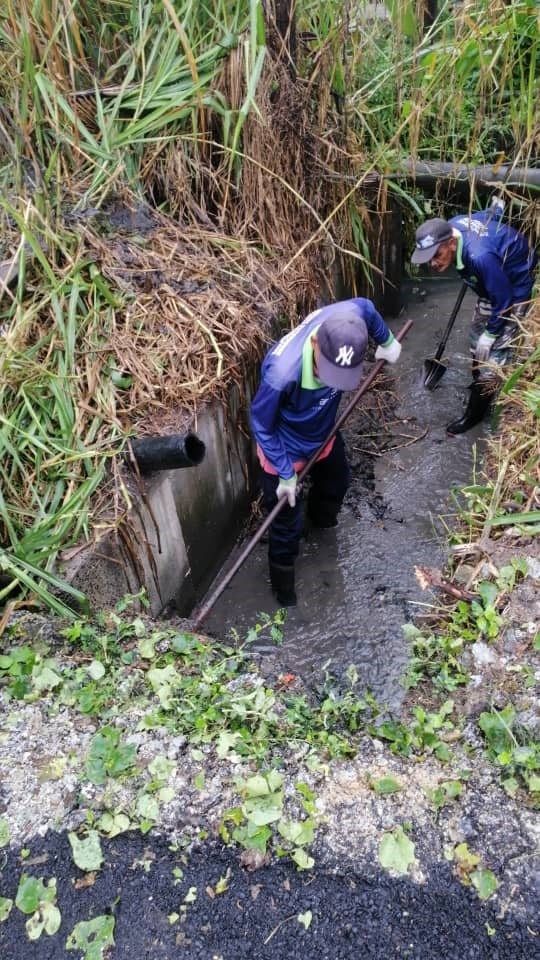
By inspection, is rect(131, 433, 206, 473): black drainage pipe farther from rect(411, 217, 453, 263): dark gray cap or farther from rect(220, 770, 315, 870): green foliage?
rect(411, 217, 453, 263): dark gray cap

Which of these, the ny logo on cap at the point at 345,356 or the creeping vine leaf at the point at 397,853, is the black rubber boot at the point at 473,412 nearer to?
the ny logo on cap at the point at 345,356

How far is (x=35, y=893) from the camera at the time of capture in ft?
5.85

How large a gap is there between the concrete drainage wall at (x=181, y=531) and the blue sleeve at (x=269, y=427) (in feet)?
1.17

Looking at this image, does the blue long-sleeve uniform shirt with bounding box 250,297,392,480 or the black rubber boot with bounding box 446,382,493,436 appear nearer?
the blue long-sleeve uniform shirt with bounding box 250,297,392,480

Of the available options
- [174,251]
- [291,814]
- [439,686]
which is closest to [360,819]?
[291,814]

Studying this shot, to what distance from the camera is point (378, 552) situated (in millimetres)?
4188

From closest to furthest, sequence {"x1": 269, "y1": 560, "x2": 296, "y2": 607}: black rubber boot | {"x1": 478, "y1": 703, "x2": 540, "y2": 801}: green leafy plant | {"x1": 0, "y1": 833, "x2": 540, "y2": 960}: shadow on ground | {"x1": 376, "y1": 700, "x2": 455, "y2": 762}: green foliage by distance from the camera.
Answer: {"x1": 0, "y1": 833, "x2": 540, "y2": 960}: shadow on ground, {"x1": 478, "y1": 703, "x2": 540, "y2": 801}: green leafy plant, {"x1": 376, "y1": 700, "x2": 455, "y2": 762}: green foliage, {"x1": 269, "y1": 560, "x2": 296, "y2": 607}: black rubber boot

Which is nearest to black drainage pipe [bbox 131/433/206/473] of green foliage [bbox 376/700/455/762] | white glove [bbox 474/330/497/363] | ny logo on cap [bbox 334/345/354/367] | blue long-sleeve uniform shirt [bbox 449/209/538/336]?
ny logo on cap [bbox 334/345/354/367]

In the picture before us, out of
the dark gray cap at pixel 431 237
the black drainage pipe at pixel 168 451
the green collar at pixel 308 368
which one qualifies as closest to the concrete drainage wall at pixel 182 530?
the black drainage pipe at pixel 168 451

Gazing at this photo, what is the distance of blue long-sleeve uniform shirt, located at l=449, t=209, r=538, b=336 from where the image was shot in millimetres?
4086

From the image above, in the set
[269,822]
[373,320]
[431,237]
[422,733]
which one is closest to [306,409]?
[373,320]

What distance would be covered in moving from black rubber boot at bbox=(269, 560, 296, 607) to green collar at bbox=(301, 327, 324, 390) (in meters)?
1.26

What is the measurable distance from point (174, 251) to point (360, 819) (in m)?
3.16

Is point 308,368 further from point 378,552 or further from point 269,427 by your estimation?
point 378,552
